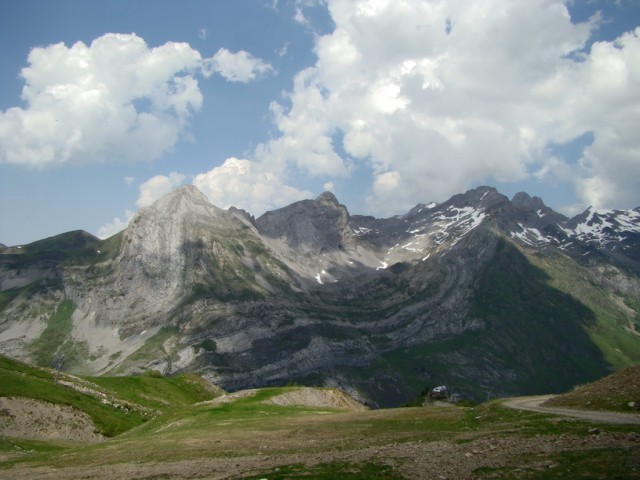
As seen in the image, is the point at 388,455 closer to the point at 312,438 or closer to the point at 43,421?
the point at 312,438

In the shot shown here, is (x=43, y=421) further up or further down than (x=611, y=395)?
further down

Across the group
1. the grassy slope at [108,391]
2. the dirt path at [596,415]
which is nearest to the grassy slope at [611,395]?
the dirt path at [596,415]

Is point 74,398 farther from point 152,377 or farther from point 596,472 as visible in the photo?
point 596,472

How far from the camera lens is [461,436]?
124ft

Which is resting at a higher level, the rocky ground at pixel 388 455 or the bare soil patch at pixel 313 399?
the rocky ground at pixel 388 455

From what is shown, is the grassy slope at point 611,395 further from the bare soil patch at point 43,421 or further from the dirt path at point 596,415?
the bare soil patch at point 43,421

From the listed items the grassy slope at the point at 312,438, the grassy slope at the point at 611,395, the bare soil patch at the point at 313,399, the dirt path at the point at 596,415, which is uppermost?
the grassy slope at the point at 611,395

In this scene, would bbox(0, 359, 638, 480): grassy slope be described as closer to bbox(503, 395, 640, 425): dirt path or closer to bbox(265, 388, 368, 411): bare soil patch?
bbox(503, 395, 640, 425): dirt path

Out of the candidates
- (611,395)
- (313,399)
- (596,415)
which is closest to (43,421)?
(313,399)

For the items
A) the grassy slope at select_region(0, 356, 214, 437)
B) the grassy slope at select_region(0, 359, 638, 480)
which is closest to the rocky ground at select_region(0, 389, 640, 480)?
the grassy slope at select_region(0, 359, 638, 480)

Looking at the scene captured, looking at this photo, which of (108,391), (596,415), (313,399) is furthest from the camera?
(313,399)

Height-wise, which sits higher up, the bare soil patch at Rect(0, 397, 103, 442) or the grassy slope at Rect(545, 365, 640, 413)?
the grassy slope at Rect(545, 365, 640, 413)

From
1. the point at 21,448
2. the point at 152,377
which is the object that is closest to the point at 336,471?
the point at 21,448

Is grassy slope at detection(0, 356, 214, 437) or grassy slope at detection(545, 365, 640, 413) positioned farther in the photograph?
grassy slope at detection(0, 356, 214, 437)
